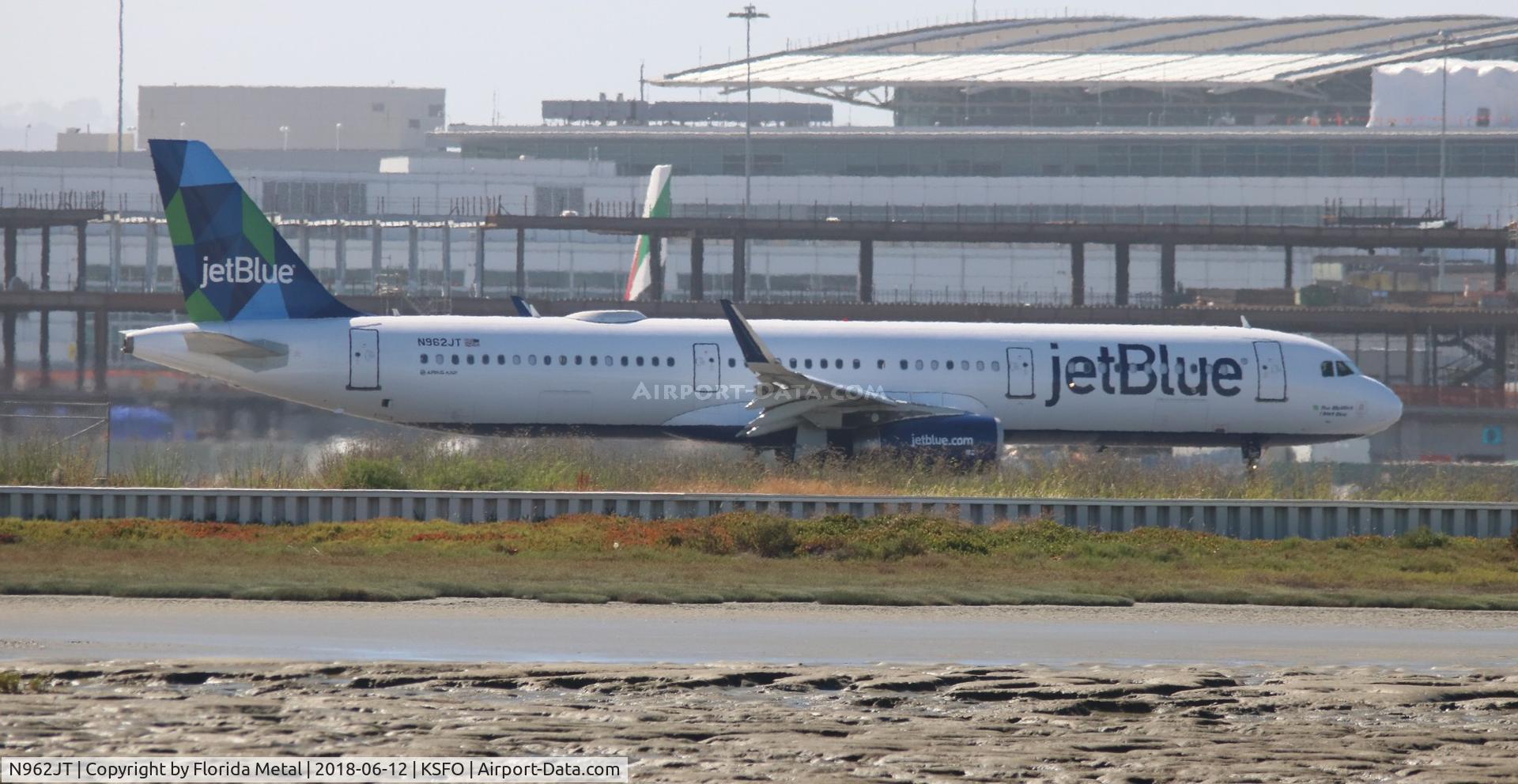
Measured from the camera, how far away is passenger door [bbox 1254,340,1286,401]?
4041cm

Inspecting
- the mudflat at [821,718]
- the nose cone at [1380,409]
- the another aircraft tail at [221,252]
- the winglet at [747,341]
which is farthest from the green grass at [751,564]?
the nose cone at [1380,409]

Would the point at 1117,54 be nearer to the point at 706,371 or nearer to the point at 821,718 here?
the point at 706,371

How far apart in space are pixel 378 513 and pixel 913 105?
96.9 meters

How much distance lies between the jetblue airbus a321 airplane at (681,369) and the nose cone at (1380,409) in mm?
1505

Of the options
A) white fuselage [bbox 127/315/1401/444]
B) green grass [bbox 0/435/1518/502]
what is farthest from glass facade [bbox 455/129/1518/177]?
green grass [bbox 0/435/1518/502]

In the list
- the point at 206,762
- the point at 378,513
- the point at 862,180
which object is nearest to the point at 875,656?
the point at 206,762

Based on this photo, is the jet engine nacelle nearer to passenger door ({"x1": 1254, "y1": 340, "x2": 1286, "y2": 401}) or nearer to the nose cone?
passenger door ({"x1": 1254, "y1": 340, "x2": 1286, "y2": 401})

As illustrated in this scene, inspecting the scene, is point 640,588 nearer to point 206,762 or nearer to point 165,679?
point 165,679

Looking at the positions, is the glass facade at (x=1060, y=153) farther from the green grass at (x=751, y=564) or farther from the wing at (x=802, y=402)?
the green grass at (x=751, y=564)

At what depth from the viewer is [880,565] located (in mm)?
24000

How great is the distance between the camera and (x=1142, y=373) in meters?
39.7

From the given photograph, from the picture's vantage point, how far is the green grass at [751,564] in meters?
20.7

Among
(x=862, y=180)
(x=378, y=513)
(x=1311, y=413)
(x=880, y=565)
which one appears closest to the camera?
(x=880, y=565)

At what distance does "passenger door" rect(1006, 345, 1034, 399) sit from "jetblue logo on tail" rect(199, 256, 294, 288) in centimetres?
1494
